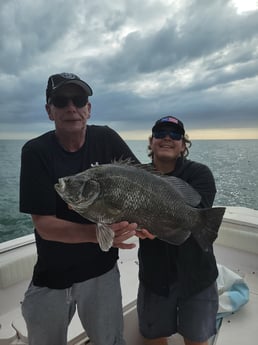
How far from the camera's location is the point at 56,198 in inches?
74.9

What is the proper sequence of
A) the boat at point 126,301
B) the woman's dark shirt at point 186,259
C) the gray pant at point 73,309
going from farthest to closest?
the boat at point 126,301, the woman's dark shirt at point 186,259, the gray pant at point 73,309

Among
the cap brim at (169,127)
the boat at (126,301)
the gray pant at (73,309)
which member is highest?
the cap brim at (169,127)

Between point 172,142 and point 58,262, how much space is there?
118 centimetres

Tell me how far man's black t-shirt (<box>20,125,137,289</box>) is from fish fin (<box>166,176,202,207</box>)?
34 cm

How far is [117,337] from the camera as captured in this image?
2.06 meters

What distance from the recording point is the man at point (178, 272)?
7.13 feet

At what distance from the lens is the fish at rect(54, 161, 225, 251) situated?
62.7 inches

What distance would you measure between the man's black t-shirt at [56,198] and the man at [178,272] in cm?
37

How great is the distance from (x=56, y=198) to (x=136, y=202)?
1.84 feet

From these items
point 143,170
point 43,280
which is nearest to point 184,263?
point 143,170

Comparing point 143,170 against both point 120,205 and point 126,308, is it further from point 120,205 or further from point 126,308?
point 126,308

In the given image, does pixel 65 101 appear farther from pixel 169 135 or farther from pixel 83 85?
pixel 169 135

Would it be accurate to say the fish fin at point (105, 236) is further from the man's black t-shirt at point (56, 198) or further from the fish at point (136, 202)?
the man's black t-shirt at point (56, 198)

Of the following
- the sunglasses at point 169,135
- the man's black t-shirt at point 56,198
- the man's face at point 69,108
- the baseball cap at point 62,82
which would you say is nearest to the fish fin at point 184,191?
the man's black t-shirt at point 56,198
